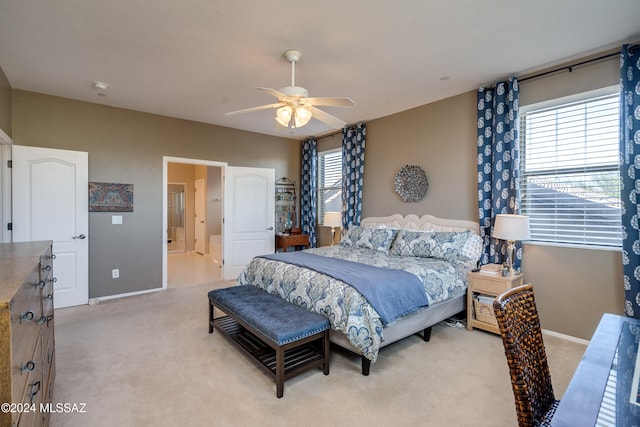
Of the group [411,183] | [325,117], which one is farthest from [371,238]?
[325,117]

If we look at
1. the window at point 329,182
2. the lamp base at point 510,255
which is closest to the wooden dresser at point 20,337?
the lamp base at point 510,255

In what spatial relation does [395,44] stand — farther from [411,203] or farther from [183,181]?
[183,181]

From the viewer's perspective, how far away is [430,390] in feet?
7.36

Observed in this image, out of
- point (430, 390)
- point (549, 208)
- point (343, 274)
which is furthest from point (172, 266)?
point (549, 208)

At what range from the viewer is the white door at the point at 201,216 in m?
8.13

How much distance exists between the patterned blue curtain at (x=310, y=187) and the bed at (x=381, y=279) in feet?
6.01

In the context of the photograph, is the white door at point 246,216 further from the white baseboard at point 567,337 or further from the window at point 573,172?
the white baseboard at point 567,337

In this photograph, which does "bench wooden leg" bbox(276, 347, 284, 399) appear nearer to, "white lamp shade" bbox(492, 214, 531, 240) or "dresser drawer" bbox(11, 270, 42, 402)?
"dresser drawer" bbox(11, 270, 42, 402)

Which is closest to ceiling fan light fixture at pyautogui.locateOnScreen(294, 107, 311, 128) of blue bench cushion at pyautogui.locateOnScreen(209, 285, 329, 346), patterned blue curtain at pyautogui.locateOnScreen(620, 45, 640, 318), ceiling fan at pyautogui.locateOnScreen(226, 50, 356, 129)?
ceiling fan at pyautogui.locateOnScreen(226, 50, 356, 129)

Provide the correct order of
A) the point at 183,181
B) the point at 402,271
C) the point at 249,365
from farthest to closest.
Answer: the point at 183,181 → the point at 402,271 → the point at 249,365

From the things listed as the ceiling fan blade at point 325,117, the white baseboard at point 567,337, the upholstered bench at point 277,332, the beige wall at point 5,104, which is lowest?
the white baseboard at point 567,337

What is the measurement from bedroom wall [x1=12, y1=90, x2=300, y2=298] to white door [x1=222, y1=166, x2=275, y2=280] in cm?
66

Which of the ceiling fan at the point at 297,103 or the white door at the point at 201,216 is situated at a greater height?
the ceiling fan at the point at 297,103

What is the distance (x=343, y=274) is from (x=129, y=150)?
3.81 m
